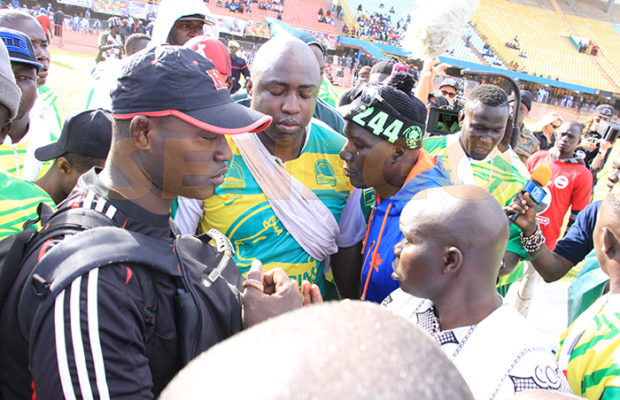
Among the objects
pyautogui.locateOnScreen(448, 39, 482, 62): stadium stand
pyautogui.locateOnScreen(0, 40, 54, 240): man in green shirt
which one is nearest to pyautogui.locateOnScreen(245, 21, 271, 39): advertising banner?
pyautogui.locateOnScreen(448, 39, 482, 62): stadium stand

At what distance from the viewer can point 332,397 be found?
369 mm

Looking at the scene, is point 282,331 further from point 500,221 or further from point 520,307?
point 520,307

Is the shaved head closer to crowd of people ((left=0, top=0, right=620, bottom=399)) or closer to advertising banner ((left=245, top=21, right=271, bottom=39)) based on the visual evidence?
crowd of people ((left=0, top=0, right=620, bottom=399))

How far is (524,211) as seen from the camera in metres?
2.19

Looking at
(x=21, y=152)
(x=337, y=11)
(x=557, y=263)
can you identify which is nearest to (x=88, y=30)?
(x=337, y=11)

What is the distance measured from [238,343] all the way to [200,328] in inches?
34.9

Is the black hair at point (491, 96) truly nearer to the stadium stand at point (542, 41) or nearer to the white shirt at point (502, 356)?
the white shirt at point (502, 356)

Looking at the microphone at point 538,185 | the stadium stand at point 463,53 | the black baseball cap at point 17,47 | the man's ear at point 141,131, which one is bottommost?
the stadium stand at point 463,53

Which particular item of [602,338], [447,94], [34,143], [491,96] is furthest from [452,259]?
[447,94]

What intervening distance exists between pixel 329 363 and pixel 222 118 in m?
1.14

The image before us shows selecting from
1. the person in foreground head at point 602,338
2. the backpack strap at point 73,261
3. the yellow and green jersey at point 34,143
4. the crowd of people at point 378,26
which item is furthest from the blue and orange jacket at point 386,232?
the crowd of people at point 378,26

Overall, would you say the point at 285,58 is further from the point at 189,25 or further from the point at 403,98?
the point at 189,25

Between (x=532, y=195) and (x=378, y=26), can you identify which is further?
(x=378, y=26)

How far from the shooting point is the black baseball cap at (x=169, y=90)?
1308 millimetres
